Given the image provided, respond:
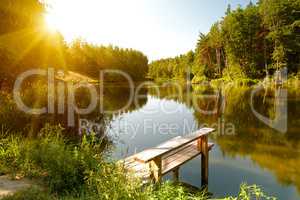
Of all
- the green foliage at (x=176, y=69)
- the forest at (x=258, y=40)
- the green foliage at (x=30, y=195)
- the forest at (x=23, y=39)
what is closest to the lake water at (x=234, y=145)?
the green foliage at (x=30, y=195)

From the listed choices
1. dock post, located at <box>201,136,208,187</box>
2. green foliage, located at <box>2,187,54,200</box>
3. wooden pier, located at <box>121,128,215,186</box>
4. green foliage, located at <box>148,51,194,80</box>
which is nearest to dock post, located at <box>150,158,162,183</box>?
wooden pier, located at <box>121,128,215,186</box>

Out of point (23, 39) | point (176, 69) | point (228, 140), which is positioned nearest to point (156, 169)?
point (228, 140)

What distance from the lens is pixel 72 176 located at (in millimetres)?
4492

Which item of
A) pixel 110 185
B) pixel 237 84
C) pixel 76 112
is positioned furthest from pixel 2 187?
pixel 237 84

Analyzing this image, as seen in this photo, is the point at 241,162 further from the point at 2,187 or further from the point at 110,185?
the point at 2,187

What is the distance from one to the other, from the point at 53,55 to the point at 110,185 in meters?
9.59

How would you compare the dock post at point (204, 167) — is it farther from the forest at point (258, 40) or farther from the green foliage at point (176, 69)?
the green foliage at point (176, 69)

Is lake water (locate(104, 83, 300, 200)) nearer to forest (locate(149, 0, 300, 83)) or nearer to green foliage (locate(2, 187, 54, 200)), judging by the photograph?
green foliage (locate(2, 187, 54, 200))

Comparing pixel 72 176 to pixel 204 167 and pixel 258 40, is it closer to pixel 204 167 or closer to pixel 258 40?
pixel 204 167

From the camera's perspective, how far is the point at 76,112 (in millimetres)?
9766

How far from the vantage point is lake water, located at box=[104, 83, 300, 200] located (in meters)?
6.74

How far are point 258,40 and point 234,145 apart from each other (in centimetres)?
3814

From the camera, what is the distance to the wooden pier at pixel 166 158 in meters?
5.02

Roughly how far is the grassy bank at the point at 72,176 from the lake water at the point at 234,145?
1328mm
